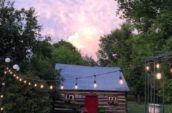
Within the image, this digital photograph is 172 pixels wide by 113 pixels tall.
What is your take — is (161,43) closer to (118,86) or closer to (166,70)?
(166,70)

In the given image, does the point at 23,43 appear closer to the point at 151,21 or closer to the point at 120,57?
the point at 151,21

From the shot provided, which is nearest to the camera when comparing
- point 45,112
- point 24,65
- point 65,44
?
point 45,112

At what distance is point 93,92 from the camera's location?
3834 centimetres

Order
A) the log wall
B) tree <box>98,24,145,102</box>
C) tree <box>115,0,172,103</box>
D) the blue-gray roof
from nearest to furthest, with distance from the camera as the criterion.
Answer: tree <box>115,0,172,103</box>
the log wall
the blue-gray roof
tree <box>98,24,145,102</box>

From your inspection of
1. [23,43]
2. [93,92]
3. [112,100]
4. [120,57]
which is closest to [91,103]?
[93,92]

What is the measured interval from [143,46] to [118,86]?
4508 millimetres

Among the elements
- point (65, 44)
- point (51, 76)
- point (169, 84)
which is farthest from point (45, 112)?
point (65, 44)

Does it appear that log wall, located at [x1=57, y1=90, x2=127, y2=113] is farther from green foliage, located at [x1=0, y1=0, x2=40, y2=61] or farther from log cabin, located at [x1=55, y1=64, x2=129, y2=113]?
green foliage, located at [x1=0, y1=0, x2=40, y2=61]

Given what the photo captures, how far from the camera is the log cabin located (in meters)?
37.8

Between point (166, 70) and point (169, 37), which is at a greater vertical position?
point (169, 37)

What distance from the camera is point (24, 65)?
33781 mm

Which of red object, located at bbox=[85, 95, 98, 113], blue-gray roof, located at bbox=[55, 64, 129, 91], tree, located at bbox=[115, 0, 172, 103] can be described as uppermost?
tree, located at bbox=[115, 0, 172, 103]

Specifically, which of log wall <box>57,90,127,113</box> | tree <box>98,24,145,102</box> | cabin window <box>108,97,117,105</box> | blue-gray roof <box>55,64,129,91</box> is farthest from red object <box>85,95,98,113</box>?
tree <box>98,24,145,102</box>

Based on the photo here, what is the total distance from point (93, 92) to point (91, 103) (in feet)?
2.86
